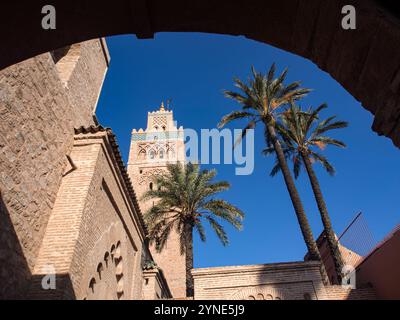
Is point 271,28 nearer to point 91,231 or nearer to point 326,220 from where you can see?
point 91,231

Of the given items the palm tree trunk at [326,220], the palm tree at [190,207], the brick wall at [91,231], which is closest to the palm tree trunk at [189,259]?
the palm tree at [190,207]

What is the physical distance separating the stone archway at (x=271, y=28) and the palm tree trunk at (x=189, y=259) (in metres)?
12.9

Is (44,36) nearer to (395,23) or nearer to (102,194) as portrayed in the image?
(395,23)

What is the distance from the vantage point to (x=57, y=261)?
6.01 m

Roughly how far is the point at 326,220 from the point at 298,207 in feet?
4.60

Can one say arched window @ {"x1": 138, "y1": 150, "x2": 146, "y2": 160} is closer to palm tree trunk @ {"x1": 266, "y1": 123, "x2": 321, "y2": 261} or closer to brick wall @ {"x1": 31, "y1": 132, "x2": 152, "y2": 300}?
palm tree trunk @ {"x1": 266, "y1": 123, "x2": 321, "y2": 261}

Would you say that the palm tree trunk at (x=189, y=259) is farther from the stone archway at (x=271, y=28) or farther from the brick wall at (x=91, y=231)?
the stone archway at (x=271, y=28)

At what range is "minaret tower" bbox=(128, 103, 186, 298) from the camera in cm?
2811

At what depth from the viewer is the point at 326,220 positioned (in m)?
14.7

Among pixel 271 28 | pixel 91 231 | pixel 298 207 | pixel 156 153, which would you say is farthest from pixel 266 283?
pixel 156 153

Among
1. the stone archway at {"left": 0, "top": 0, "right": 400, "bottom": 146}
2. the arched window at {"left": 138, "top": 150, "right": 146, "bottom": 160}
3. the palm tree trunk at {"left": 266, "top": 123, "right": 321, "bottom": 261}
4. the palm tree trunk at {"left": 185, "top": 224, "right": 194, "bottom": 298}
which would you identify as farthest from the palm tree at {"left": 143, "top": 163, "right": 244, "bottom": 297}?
the arched window at {"left": 138, "top": 150, "right": 146, "bottom": 160}

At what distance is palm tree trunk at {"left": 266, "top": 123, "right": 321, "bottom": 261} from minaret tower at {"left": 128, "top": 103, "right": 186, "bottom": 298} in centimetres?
1433
